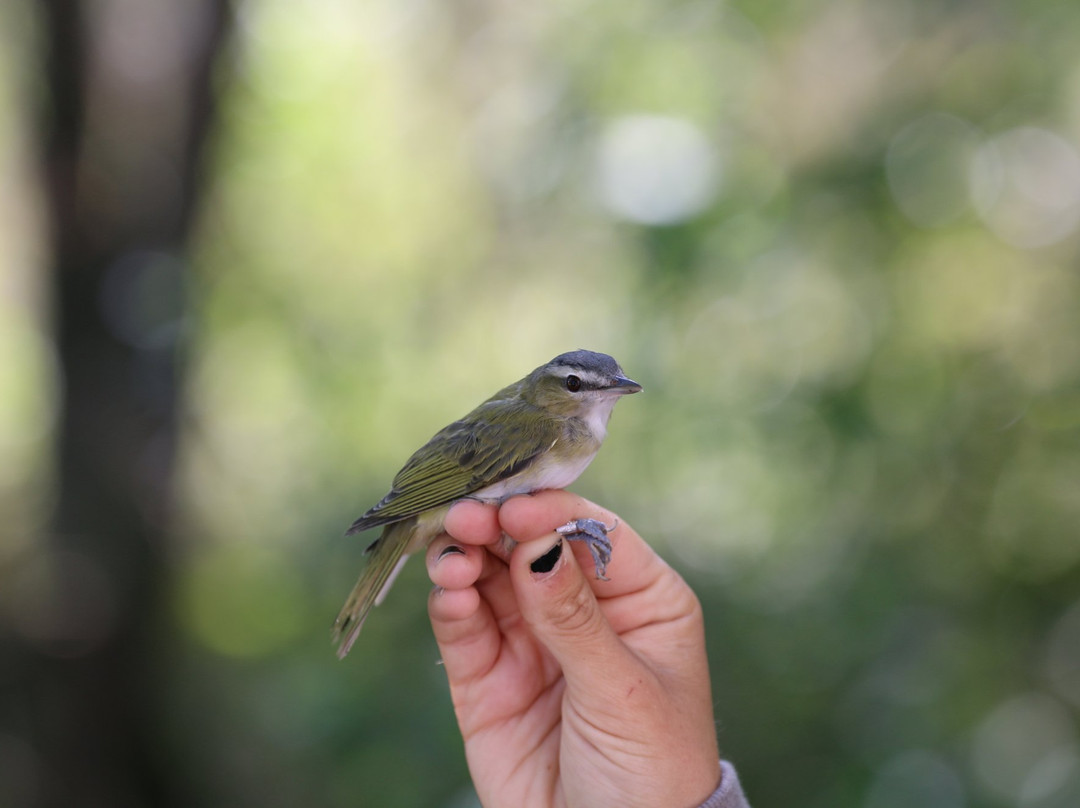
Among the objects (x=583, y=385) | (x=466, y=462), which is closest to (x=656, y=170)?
(x=583, y=385)

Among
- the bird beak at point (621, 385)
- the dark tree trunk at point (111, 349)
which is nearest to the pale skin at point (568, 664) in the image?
the bird beak at point (621, 385)

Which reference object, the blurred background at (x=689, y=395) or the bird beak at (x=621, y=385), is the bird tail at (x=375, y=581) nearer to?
the bird beak at (x=621, y=385)

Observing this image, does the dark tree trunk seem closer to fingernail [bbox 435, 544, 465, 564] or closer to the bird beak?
fingernail [bbox 435, 544, 465, 564]

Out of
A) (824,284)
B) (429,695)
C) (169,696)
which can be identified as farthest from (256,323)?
(824,284)

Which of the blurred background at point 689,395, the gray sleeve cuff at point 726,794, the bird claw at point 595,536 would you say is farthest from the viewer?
the blurred background at point 689,395

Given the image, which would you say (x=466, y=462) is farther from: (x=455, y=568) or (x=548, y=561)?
(x=548, y=561)

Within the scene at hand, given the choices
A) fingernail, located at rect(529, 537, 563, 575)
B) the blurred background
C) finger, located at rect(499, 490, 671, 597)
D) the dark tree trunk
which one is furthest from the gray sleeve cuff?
the dark tree trunk

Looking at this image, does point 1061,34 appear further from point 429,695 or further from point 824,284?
point 429,695
